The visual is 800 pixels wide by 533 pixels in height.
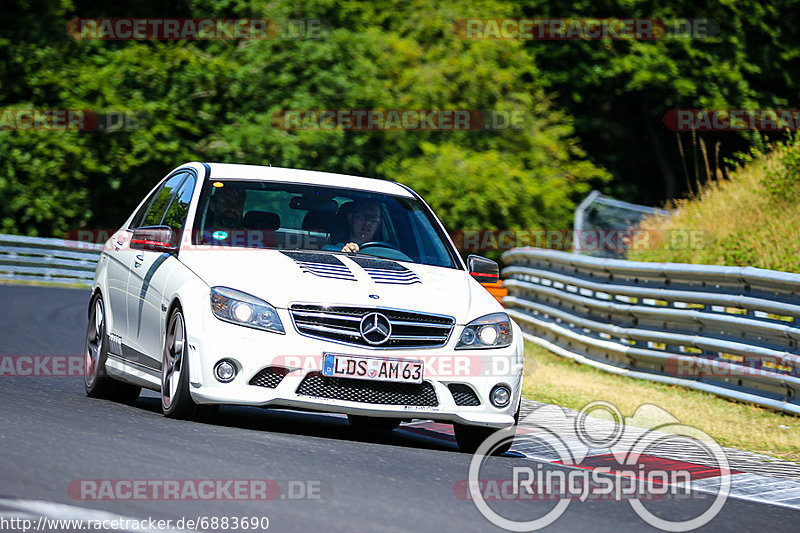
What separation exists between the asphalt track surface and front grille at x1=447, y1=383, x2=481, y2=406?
33 cm

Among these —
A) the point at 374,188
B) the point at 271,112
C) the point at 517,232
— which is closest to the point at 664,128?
the point at 517,232

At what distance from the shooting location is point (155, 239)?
8.52 m

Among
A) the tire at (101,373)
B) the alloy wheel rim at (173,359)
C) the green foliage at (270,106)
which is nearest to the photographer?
the alloy wheel rim at (173,359)

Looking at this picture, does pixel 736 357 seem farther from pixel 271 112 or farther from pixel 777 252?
pixel 271 112

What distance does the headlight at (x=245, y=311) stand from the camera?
770cm

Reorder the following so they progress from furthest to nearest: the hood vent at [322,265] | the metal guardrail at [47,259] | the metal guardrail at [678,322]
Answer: the metal guardrail at [47,259] < the metal guardrail at [678,322] < the hood vent at [322,265]

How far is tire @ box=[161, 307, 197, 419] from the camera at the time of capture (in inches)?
309

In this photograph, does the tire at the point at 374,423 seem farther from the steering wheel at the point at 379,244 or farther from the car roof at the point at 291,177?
the car roof at the point at 291,177

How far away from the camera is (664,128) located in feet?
140

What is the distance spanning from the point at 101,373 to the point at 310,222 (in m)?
1.95

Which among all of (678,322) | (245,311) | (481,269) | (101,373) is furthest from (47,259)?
(245,311)

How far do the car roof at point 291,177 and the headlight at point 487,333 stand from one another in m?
1.67

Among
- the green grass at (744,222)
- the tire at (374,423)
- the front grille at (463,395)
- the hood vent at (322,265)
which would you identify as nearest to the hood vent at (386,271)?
the hood vent at (322,265)

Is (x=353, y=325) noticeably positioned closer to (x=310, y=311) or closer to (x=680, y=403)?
(x=310, y=311)
